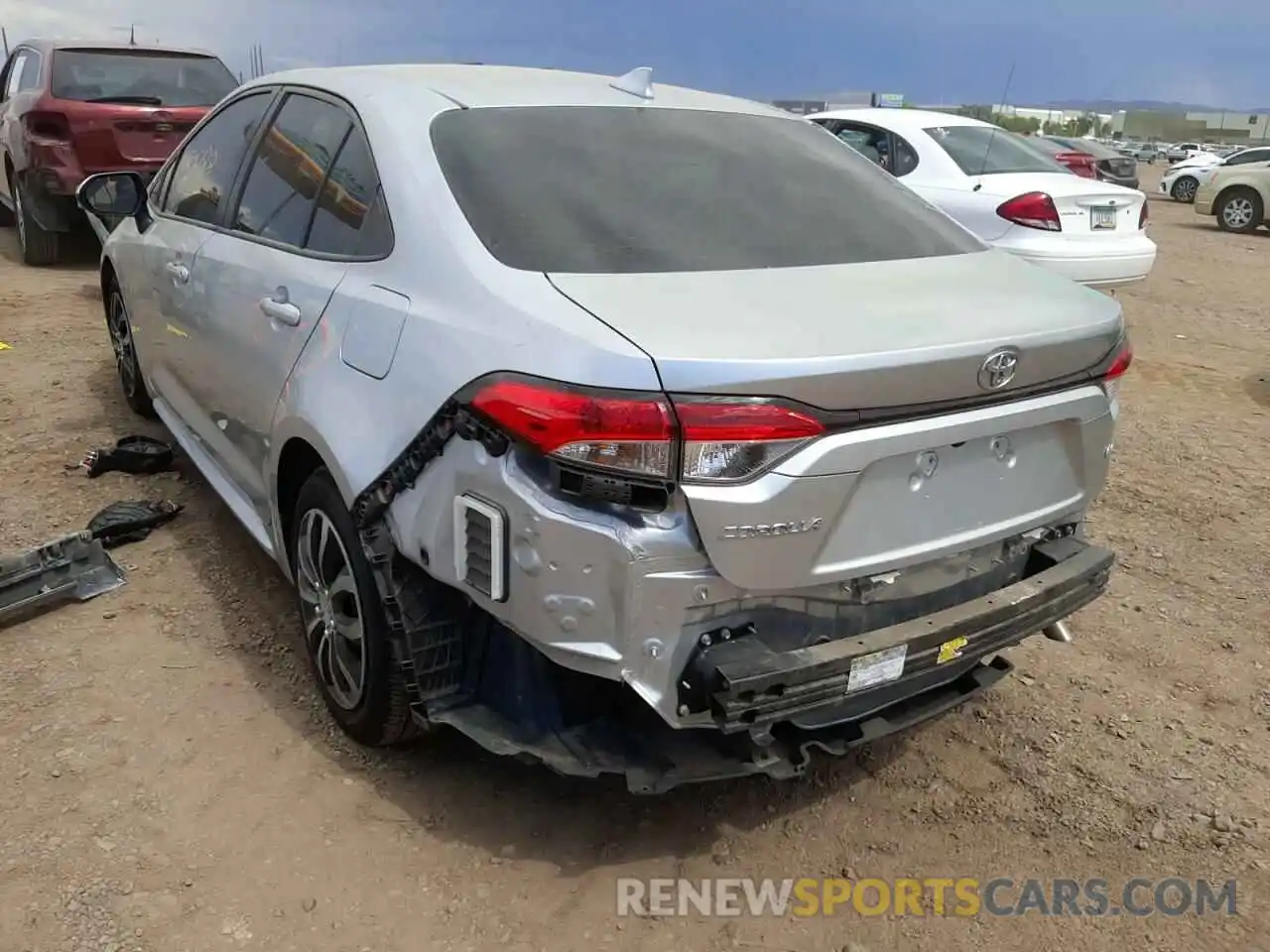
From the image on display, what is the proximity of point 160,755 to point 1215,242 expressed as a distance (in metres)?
16.8

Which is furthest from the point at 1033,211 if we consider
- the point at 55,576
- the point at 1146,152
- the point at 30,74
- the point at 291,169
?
the point at 1146,152

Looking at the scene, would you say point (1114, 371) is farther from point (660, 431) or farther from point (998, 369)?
point (660, 431)

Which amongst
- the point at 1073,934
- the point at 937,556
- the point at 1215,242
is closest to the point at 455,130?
the point at 937,556

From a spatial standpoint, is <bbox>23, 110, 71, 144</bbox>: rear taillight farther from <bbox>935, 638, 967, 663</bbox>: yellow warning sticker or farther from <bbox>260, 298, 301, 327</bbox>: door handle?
<bbox>935, 638, 967, 663</bbox>: yellow warning sticker

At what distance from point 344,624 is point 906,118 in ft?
23.0

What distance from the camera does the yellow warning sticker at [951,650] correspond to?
2.38 meters

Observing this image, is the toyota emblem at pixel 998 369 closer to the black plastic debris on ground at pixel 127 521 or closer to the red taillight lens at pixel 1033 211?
the black plastic debris on ground at pixel 127 521

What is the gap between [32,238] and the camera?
9.12 metres

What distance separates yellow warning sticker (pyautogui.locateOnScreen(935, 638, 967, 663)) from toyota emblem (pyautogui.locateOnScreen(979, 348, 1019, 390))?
57cm

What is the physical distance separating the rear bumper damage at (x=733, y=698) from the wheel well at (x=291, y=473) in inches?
27.6

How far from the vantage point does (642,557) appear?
200 centimetres

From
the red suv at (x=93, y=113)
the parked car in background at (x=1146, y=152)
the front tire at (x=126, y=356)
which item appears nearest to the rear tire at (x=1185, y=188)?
the red suv at (x=93, y=113)

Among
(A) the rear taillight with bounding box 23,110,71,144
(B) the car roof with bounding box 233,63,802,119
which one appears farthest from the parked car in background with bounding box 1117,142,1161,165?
(B) the car roof with bounding box 233,63,802,119

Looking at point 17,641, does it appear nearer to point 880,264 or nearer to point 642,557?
point 642,557
